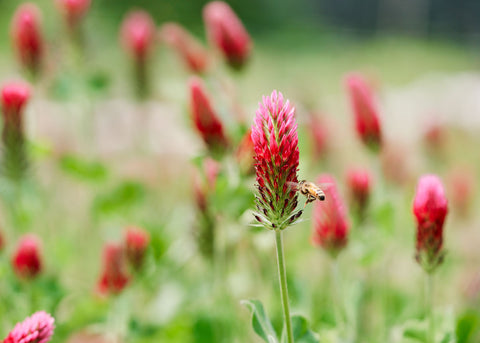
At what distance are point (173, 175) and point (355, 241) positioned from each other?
124 inches


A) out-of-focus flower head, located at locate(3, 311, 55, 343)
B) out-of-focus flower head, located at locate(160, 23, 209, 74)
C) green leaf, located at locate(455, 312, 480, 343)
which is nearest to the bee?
out-of-focus flower head, located at locate(3, 311, 55, 343)

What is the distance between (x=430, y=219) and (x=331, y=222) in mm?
328

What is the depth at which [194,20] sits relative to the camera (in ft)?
54.0

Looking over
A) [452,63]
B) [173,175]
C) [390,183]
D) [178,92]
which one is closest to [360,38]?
[452,63]

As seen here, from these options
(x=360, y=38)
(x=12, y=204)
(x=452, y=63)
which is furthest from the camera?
(x=360, y=38)

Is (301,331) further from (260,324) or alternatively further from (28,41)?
(28,41)

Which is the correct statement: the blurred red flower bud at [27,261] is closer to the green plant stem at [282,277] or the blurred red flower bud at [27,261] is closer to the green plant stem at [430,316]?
the green plant stem at [282,277]

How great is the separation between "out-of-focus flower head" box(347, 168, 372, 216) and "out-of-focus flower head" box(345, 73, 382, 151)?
0.12 m

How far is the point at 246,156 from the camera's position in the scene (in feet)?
6.85

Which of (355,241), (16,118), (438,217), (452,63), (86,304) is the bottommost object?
(86,304)

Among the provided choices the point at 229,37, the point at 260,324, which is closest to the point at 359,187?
the point at 229,37

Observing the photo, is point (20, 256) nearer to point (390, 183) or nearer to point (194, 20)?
point (390, 183)

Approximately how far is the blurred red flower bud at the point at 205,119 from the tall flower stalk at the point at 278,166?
2.36 ft

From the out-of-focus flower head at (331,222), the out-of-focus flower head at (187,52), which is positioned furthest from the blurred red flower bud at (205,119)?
the out-of-focus flower head at (187,52)
